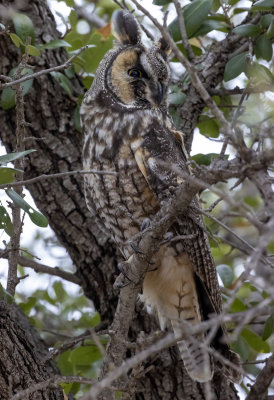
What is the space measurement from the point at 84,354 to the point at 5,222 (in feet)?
3.12

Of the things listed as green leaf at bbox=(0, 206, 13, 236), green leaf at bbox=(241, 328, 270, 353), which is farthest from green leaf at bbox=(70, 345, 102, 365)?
green leaf at bbox=(0, 206, 13, 236)

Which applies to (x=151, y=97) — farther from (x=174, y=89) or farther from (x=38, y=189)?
(x=38, y=189)

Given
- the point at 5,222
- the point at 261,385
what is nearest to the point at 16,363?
the point at 5,222

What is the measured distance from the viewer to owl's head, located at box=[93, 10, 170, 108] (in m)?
2.64

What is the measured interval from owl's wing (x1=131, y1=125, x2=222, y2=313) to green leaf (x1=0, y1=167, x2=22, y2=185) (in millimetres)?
573

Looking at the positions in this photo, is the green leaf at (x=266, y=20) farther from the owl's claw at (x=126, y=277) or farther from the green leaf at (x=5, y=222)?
the green leaf at (x=5, y=222)

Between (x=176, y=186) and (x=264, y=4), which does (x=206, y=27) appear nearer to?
(x=264, y=4)

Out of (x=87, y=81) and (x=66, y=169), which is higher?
(x=87, y=81)

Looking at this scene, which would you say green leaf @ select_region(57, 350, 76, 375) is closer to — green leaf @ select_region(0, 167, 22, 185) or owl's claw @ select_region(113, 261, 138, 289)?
owl's claw @ select_region(113, 261, 138, 289)

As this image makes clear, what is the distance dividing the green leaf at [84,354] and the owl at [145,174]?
328mm

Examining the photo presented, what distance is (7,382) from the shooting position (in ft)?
6.79

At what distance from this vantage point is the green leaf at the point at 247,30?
258 centimetres

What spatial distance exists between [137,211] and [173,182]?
22 centimetres

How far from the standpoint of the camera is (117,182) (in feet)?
8.03
